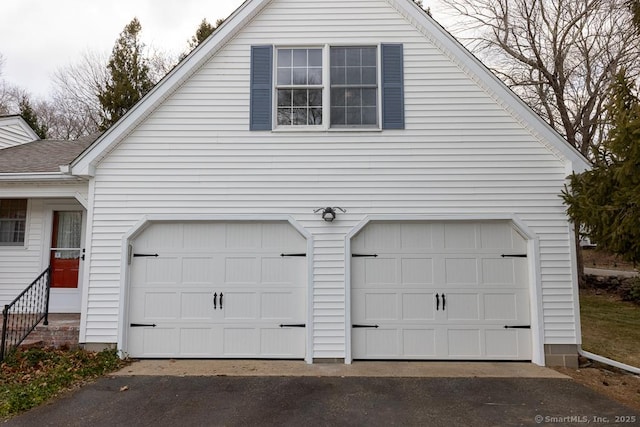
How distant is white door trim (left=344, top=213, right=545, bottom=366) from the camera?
635 cm

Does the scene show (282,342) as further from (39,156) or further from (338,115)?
(39,156)

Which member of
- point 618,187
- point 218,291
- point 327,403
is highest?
point 618,187

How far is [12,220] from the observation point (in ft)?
27.1

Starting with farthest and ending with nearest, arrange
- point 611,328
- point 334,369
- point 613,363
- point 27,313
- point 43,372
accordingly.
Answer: point 611,328, point 27,313, point 613,363, point 334,369, point 43,372

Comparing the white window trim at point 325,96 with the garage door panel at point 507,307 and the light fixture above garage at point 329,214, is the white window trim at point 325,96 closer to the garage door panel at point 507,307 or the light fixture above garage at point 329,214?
the light fixture above garage at point 329,214

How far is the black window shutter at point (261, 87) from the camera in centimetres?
682

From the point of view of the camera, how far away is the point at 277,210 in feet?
21.8

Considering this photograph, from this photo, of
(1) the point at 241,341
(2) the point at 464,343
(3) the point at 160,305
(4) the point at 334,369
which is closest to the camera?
(4) the point at 334,369

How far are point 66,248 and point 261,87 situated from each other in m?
5.52

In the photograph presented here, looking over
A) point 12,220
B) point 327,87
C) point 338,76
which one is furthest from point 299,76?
point 12,220

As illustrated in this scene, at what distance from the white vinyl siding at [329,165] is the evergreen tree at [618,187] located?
4.46ft

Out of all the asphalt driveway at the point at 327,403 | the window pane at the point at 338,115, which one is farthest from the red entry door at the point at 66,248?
the window pane at the point at 338,115

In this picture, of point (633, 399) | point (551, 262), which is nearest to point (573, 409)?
point (633, 399)

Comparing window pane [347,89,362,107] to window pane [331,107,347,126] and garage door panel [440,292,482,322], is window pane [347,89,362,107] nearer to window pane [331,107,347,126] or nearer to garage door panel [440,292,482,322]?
window pane [331,107,347,126]
